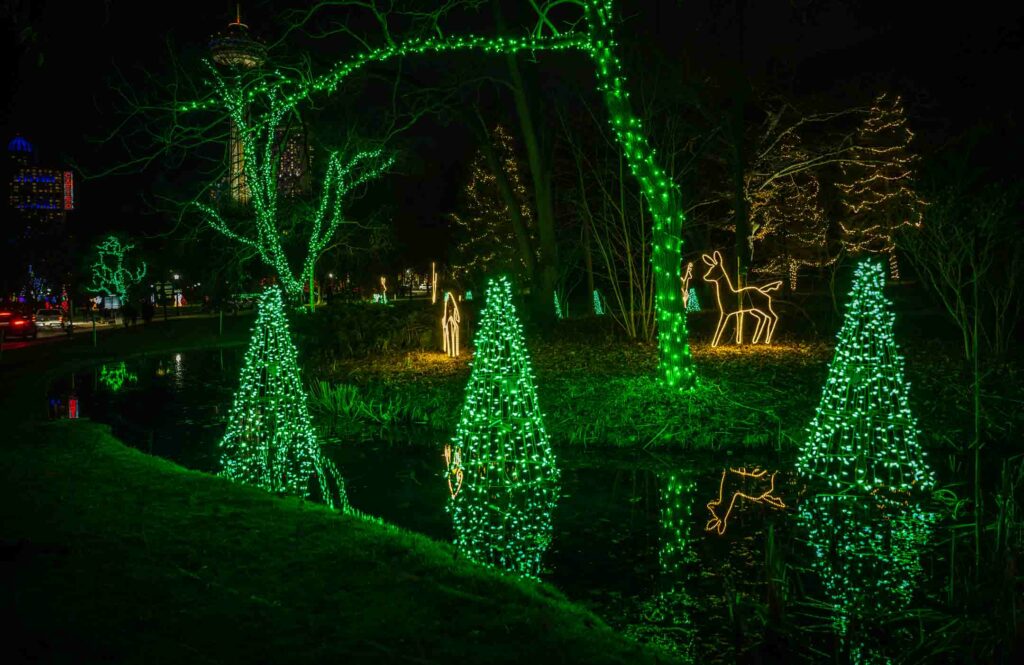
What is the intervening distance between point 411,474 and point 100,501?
3.13 metres

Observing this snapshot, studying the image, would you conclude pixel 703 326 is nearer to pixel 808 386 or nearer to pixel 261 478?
pixel 808 386

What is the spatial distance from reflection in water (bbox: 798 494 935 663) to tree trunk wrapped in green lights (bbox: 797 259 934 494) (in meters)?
0.48

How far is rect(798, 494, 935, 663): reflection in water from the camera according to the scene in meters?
4.68

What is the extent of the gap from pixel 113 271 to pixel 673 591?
52748 mm

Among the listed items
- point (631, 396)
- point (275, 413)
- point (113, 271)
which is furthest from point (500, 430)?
point (113, 271)

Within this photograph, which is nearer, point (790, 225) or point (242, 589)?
point (242, 589)

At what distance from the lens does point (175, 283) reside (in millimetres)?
74500

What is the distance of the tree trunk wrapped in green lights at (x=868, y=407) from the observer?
7.68 meters

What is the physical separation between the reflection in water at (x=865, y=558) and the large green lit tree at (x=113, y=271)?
159 ft

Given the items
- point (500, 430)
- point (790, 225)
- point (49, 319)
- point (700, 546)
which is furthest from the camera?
point (49, 319)

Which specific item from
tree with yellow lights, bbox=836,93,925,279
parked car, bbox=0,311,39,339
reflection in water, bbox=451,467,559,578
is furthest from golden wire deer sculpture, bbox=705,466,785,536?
parked car, bbox=0,311,39,339

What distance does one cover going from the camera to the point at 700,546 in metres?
6.25

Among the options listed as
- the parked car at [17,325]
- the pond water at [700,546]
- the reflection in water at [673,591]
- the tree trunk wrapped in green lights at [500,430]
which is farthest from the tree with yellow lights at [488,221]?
the reflection in water at [673,591]

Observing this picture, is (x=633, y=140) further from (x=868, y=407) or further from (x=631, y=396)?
(x=868, y=407)
